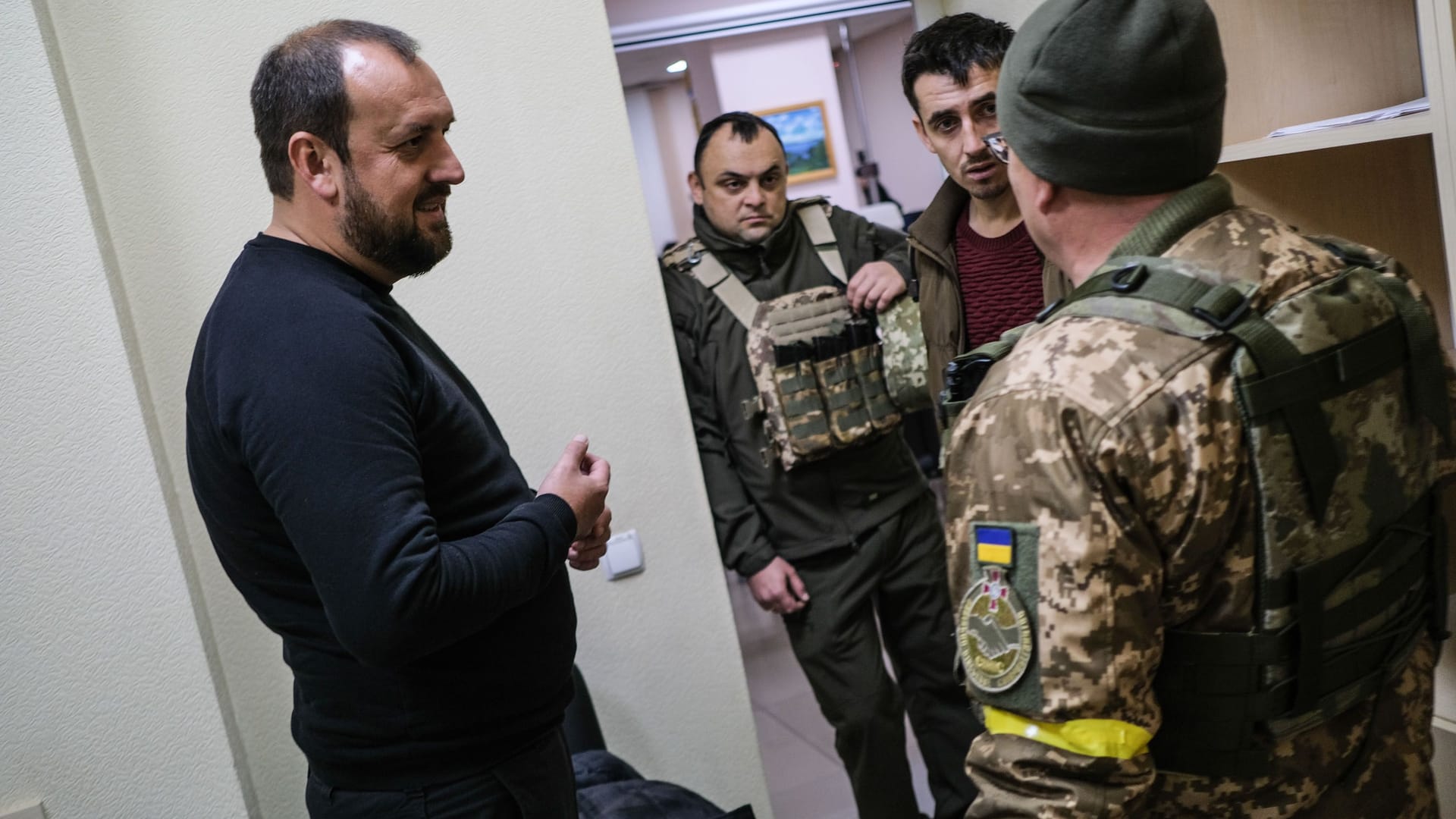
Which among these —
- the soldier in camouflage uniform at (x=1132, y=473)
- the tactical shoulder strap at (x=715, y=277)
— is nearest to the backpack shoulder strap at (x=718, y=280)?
the tactical shoulder strap at (x=715, y=277)

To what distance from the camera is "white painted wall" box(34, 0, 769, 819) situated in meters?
1.95

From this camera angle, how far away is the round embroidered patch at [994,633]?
95cm

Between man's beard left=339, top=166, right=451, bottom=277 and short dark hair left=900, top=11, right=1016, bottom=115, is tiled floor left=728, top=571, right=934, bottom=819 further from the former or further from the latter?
man's beard left=339, top=166, right=451, bottom=277

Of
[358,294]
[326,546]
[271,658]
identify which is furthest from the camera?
[271,658]

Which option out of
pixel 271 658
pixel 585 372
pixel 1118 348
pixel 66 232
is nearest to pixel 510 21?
pixel 585 372

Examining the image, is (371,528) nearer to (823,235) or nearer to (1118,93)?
(1118,93)

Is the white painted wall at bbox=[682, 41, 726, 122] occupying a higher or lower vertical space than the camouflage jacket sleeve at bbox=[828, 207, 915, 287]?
higher

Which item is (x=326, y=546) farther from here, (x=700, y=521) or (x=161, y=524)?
(x=700, y=521)

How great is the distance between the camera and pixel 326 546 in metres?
1.04

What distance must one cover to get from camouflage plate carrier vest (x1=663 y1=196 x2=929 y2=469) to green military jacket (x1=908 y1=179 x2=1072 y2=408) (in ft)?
0.42

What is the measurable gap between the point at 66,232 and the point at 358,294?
0.89 m

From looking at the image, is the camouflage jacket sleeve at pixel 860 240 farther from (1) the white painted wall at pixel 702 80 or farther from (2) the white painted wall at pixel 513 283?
(1) the white painted wall at pixel 702 80

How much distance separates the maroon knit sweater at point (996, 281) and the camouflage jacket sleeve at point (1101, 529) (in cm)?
104

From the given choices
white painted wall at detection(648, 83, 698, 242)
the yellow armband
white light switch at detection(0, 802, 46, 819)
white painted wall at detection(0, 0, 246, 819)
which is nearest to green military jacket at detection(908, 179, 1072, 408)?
the yellow armband
